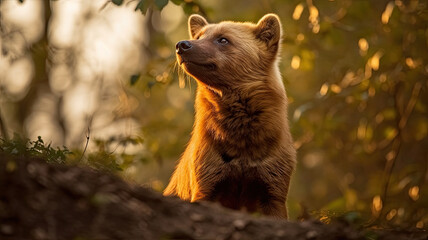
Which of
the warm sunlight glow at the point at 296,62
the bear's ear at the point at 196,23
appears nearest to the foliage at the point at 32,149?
the bear's ear at the point at 196,23

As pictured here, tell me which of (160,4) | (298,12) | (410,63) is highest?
(298,12)

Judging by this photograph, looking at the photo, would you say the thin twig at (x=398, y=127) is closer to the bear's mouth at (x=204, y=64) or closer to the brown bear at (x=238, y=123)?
the brown bear at (x=238, y=123)

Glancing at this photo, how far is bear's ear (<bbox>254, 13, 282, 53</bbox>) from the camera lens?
7348 millimetres

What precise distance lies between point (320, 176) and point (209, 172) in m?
16.4

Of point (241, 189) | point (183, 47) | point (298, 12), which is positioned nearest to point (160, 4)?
point (183, 47)

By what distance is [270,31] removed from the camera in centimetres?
740

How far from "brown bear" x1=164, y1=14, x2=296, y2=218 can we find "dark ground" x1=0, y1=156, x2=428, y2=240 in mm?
1675

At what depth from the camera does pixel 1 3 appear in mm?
8125

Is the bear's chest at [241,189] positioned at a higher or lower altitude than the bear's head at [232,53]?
lower

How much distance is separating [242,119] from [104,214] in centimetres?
285

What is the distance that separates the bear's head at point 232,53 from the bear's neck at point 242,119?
0.48ft

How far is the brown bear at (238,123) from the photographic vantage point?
6.17 metres

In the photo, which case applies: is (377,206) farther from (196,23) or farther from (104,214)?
(104,214)

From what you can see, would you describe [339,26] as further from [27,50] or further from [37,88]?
[37,88]
